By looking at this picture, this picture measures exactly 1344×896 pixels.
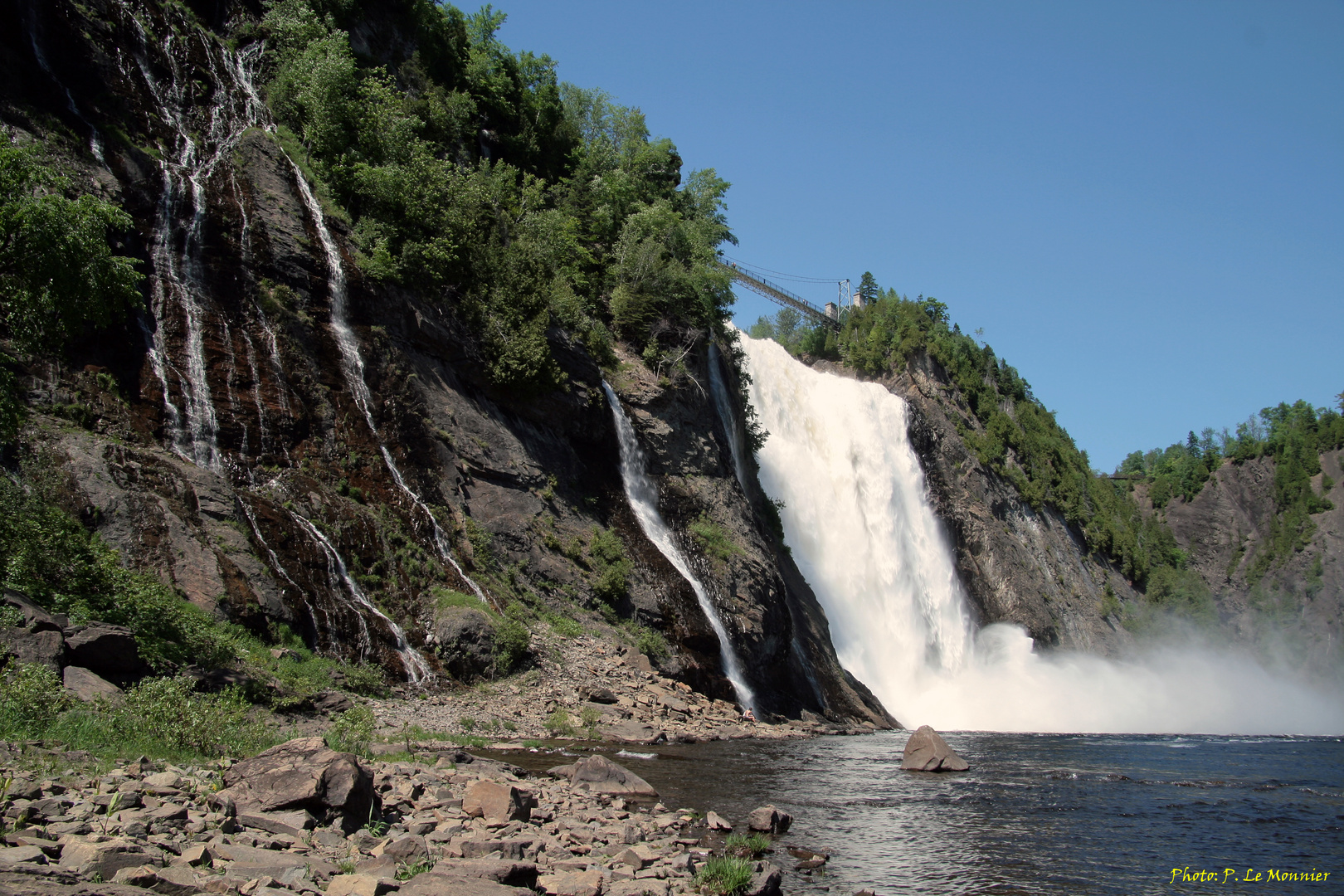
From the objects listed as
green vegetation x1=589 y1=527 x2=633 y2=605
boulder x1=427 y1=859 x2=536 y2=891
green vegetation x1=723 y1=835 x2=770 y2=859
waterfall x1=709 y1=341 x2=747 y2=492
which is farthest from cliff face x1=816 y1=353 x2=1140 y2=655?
boulder x1=427 y1=859 x2=536 y2=891

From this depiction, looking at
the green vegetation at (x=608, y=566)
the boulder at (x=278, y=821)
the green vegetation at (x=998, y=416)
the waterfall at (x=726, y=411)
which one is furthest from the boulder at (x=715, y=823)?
the green vegetation at (x=998, y=416)

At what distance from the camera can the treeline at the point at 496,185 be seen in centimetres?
2780

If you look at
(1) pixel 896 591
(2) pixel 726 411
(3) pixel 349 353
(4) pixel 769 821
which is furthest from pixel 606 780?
(1) pixel 896 591

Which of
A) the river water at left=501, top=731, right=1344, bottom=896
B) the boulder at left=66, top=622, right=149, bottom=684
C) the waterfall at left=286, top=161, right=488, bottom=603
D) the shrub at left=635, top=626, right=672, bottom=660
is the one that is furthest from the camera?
the shrub at left=635, top=626, right=672, bottom=660

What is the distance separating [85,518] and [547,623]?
11169mm

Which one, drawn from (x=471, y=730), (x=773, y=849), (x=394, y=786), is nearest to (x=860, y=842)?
(x=773, y=849)

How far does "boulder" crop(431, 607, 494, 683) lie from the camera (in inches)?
732

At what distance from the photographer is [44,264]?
44.2 feet

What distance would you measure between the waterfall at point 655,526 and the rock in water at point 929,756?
26.8ft

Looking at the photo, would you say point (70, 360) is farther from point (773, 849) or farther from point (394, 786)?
point (773, 849)

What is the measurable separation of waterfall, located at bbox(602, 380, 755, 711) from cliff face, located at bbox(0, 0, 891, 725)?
0.51 metres

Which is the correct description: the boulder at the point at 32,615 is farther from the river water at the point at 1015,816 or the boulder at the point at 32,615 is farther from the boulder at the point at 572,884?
the boulder at the point at 572,884

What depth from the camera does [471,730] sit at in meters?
15.8

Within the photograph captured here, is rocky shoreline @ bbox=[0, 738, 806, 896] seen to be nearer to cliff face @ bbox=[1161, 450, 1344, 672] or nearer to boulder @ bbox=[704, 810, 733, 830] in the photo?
boulder @ bbox=[704, 810, 733, 830]
